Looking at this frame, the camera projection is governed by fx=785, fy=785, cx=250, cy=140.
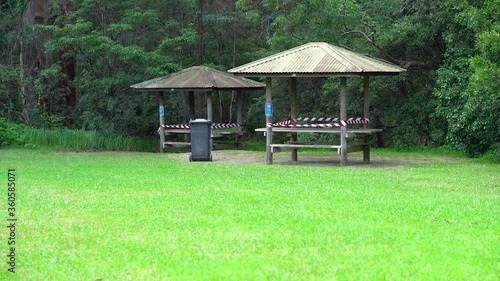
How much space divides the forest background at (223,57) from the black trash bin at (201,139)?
250 inches

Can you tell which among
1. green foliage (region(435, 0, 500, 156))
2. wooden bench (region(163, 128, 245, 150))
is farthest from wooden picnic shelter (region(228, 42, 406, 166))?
wooden bench (region(163, 128, 245, 150))

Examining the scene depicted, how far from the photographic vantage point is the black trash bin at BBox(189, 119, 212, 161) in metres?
22.1

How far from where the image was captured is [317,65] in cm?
2012

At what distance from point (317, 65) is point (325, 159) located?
3877 mm

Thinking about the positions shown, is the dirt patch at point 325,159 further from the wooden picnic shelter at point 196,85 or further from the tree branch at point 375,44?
the tree branch at point 375,44

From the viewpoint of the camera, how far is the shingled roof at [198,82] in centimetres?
2585

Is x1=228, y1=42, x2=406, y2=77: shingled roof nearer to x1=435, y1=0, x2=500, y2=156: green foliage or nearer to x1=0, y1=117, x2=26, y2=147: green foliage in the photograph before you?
x1=435, y1=0, x2=500, y2=156: green foliage

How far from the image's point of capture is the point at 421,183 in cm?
1564

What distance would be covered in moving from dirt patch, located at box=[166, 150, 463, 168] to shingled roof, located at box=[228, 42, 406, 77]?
2507 millimetres

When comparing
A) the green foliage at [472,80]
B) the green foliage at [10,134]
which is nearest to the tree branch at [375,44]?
the green foliage at [472,80]

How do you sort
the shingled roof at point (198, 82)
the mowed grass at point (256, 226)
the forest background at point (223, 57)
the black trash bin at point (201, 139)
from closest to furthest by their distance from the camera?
the mowed grass at point (256, 226) → the black trash bin at point (201, 139) → the forest background at point (223, 57) → the shingled roof at point (198, 82)

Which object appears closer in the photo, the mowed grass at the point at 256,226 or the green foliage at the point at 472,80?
the mowed grass at the point at 256,226

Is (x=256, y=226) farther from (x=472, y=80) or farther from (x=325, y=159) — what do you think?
(x=325, y=159)

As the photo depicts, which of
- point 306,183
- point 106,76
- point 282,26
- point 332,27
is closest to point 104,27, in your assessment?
point 106,76
